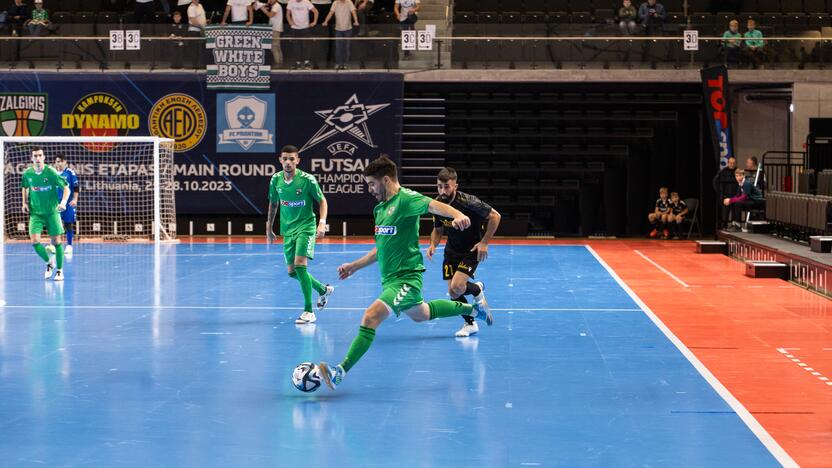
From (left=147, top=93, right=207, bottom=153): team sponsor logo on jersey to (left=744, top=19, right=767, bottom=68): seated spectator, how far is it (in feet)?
48.1

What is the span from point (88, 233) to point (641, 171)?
15.7 metres

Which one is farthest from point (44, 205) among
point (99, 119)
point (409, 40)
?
point (409, 40)

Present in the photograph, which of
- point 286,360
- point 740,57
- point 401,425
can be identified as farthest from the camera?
point 740,57

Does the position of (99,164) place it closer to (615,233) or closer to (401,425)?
(615,233)

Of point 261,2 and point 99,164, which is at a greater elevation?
point 261,2

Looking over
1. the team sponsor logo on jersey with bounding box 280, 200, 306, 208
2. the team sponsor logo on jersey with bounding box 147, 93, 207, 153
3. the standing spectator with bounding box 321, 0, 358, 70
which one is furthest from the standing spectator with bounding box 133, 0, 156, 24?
the team sponsor logo on jersey with bounding box 280, 200, 306, 208

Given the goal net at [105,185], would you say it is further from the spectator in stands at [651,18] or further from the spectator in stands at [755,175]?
the spectator in stands at [755,175]

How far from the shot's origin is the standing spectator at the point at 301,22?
2805 centimetres

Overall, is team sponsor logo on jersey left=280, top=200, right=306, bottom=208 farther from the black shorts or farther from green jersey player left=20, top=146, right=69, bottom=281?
green jersey player left=20, top=146, right=69, bottom=281

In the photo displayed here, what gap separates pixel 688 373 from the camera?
9680 mm

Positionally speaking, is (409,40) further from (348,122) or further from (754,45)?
(754,45)

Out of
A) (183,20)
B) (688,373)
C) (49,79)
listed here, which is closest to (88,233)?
(49,79)

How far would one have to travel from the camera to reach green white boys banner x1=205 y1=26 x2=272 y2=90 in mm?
28125

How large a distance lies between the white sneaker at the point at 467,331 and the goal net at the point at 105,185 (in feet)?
59.5
